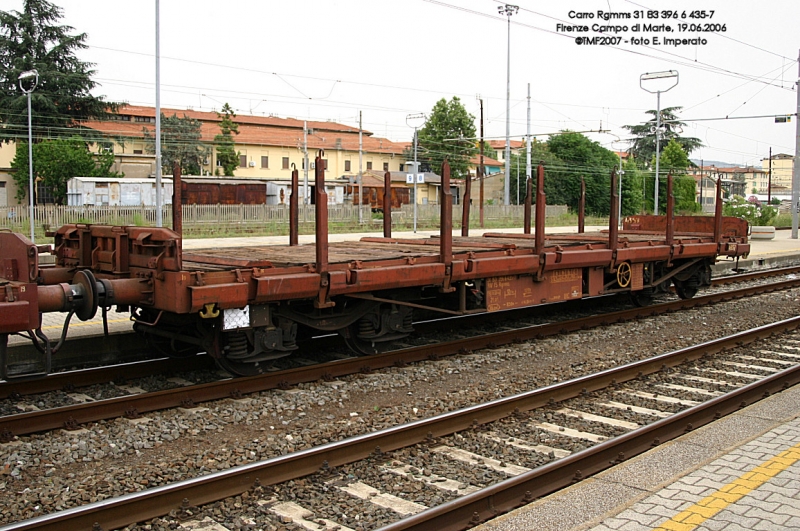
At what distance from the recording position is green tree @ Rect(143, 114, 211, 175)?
63575 millimetres

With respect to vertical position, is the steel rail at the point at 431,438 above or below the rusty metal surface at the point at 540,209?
below

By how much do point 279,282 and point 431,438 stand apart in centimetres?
223

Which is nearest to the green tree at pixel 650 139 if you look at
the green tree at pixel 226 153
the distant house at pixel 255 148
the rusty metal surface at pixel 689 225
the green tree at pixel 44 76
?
the distant house at pixel 255 148

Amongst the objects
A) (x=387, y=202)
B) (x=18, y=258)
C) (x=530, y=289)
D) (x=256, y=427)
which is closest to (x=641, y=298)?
(x=530, y=289)

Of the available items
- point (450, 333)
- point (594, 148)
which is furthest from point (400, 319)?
point (594, 148)

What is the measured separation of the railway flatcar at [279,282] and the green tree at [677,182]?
39.6m

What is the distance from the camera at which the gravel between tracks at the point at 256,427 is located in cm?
506

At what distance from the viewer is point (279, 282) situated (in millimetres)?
7242

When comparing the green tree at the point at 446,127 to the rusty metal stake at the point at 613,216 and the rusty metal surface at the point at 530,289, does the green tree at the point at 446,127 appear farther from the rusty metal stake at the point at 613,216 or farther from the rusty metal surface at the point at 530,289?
the rusty metal surface at the point at 530,289

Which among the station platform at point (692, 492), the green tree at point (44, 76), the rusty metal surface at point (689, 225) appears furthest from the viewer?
the green tree at point (44, 76)

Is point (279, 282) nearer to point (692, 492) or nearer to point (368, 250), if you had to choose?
point (368, 250)

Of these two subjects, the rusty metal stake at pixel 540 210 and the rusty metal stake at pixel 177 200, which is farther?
the rusty metal stake at pixel 540 210

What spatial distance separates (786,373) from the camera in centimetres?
804

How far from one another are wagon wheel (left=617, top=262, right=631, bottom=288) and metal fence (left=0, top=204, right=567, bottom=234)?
21909 millimetres
